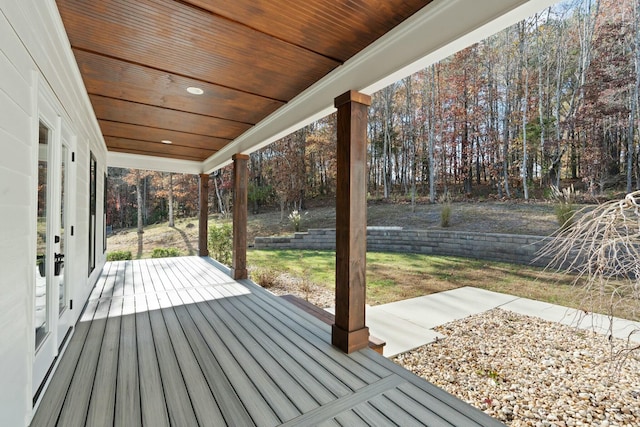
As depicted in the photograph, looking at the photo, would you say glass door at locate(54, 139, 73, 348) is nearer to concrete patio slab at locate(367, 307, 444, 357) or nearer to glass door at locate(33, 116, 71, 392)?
glass door at locate(33, 116, 71, 392)

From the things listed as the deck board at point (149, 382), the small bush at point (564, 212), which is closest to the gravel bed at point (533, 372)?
the deck board at point (149, 382)

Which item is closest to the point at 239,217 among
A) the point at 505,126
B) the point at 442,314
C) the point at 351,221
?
the point at 351,221

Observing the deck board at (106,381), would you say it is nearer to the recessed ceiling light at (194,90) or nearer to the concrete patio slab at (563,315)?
the recessed ceiling light at (194,90)

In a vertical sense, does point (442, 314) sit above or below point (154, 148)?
below

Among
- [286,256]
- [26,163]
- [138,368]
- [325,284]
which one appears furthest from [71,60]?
[286,256]

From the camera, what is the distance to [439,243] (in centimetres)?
821

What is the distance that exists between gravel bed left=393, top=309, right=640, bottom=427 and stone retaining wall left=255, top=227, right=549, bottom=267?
9.20ft

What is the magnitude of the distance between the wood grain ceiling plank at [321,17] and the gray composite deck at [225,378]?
8.12 feet

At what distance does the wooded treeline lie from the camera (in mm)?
9000

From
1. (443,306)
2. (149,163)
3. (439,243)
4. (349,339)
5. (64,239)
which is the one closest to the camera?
(349,339)

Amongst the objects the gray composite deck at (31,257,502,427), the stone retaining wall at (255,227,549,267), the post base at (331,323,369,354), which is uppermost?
the stone retaining wall at (255,227,549,267)

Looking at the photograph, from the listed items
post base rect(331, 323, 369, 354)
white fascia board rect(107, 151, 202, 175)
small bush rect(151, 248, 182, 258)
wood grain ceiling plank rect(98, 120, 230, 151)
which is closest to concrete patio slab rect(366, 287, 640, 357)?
post base rect(331, 323, 369, 354)

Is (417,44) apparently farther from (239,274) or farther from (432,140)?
(432,140)

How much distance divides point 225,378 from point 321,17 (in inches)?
101
